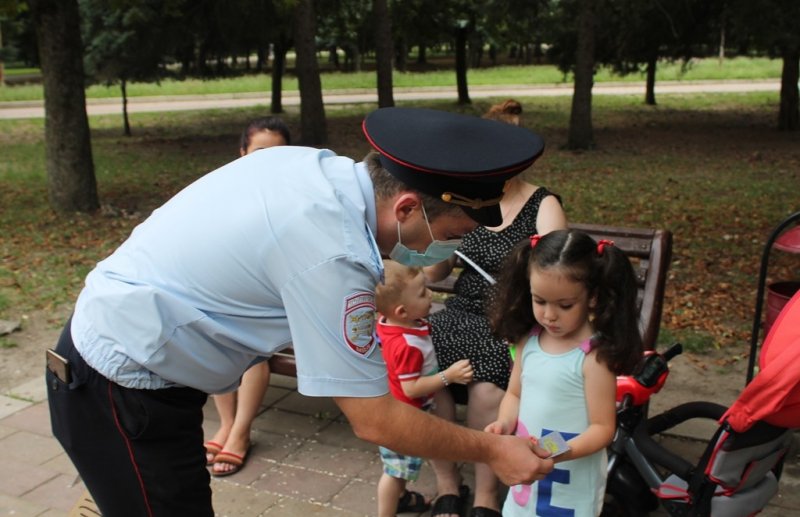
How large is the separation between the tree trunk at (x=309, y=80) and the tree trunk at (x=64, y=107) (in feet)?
19.1

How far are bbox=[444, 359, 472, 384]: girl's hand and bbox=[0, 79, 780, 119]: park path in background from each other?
72.4ft

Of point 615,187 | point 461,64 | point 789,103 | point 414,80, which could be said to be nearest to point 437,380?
point 615,187

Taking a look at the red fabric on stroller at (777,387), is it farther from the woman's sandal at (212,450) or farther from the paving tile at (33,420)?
the paving tile at (33,420)

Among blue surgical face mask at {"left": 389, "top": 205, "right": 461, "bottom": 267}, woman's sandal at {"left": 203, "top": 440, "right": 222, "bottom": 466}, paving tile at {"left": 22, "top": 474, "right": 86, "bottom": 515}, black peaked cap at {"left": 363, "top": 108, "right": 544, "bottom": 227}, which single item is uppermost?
black peaked cap at {"left": 363, "top": 108, "right": 544, "bottom": 227}

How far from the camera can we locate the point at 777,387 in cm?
263

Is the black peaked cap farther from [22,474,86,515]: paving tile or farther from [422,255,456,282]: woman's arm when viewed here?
[22,474,86,515]: paving tile

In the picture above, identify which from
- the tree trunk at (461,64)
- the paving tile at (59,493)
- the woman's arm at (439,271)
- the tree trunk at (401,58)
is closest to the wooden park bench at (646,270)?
the woman's arm at (439,271)

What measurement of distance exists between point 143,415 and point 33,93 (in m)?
30.6

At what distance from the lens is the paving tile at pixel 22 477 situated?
3.79 meters

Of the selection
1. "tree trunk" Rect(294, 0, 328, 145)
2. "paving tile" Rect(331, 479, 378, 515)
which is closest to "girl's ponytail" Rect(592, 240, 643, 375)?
"paving tile" Rect(331, 479, 378, 515)

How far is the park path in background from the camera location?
24984mm

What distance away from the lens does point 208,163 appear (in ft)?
47.0

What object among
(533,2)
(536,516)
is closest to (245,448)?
(536,516)

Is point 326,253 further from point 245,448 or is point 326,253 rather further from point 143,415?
point 245,448
